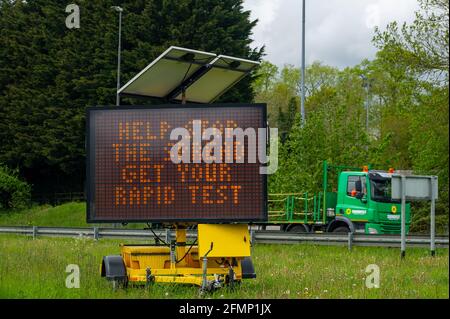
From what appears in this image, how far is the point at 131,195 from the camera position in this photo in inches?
456

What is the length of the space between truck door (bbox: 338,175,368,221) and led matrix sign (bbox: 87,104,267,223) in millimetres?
17228

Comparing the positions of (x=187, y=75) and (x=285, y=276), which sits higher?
(x=187, y=75)

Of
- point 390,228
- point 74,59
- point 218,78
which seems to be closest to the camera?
point 218,78

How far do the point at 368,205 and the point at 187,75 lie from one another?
1625 centimetres

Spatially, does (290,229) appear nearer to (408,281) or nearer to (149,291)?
(408,281)

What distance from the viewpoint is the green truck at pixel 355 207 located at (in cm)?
2797

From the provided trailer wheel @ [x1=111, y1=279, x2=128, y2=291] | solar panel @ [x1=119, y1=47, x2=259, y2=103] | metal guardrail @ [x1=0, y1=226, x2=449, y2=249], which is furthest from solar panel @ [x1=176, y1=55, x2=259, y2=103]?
metal guardrail @ [x1=0, y1=226, x2=449, y2=249]

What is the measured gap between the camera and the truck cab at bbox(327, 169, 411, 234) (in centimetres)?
2791

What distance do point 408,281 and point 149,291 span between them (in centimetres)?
457

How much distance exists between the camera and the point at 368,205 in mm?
27969

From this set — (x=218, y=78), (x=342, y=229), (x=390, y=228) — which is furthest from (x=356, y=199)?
(x=218, y=78)

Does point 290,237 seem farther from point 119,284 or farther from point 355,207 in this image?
point 119,284

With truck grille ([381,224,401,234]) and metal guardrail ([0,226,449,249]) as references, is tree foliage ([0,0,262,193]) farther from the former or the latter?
truck grille ([381,224,401,234])
